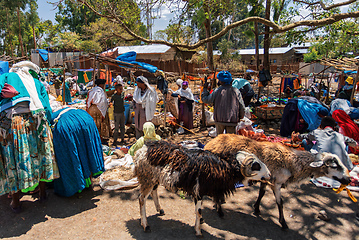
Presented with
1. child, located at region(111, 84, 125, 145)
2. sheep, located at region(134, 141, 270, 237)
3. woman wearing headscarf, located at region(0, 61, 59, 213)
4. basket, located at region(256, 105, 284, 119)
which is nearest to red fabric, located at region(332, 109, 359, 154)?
basket, located at region(256, 105, 284, 119)

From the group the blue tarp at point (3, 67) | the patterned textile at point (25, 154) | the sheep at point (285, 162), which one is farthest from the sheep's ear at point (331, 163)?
the blue tarp at point (3, 67)

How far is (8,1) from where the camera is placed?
3225 cm

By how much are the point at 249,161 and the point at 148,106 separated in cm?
365

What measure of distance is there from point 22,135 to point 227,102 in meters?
3.68

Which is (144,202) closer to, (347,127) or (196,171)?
(196,171)

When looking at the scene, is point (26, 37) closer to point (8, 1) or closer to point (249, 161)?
point (8, 1)

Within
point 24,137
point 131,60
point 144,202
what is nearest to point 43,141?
point 24,137

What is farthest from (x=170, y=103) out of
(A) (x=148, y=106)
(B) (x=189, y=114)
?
(A) (x=148, y=106)

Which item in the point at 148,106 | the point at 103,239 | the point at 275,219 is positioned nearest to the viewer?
the point at 103,239

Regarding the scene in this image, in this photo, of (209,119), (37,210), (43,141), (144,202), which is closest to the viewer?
(144,202)

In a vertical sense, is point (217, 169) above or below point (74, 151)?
below

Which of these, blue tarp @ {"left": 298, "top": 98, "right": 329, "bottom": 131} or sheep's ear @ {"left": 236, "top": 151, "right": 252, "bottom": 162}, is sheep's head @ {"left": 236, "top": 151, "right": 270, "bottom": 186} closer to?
sheep's ear @ {"left": 236, "top": 151, "right": 252, "bottom": 162}

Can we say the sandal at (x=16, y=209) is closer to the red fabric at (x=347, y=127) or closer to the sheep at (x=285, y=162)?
the sheep at (x=285, y=162)

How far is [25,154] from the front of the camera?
3.18 m
